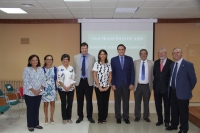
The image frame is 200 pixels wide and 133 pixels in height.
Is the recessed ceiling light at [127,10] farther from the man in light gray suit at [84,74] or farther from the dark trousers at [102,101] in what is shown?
the dark trousers at [102,101]

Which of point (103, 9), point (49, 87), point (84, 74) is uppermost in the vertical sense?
point (103, 9)

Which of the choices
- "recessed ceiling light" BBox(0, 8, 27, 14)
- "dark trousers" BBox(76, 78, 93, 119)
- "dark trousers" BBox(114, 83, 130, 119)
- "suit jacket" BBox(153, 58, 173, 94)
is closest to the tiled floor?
"dark trousers" BBox(114, 83, 130, 119)

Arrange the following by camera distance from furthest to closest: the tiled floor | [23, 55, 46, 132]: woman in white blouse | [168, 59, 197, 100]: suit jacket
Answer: the tiled floor, [23, 55, 46, 132]: woman in white blouse, [168, 59, 197, 100]: suit jacket

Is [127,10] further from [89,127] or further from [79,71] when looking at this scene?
[89,127]

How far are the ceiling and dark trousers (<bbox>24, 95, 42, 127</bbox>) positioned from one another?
2.27 meters

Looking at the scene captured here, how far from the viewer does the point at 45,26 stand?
726 cm

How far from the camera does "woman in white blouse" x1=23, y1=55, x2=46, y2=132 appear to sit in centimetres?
403

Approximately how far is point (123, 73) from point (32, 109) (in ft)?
6.31

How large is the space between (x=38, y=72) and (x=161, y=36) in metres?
4.54

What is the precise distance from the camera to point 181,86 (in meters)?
3.81

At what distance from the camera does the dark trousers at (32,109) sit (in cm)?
408

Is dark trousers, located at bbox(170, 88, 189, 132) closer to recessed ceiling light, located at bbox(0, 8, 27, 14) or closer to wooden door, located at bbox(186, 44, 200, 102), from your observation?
wooden door, located at bbox(186, 44, 200, 102)

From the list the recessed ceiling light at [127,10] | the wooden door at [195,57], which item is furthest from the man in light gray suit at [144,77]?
the wooden door at [195,57]

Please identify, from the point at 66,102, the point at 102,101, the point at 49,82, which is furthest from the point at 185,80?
the point at 49,82
